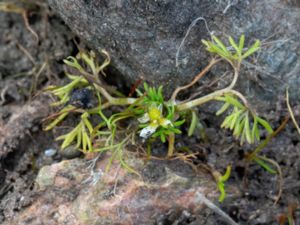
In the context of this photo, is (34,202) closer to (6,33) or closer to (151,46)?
(151,46)

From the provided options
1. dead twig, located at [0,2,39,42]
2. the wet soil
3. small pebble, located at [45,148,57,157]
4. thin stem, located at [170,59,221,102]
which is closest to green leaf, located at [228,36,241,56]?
thin stem, located at [170,59,221,102]

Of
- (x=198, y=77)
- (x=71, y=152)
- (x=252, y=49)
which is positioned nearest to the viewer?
(x=252, y=49)

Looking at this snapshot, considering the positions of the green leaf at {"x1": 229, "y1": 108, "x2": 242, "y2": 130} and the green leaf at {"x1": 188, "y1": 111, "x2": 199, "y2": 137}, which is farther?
the green leaf at {"x1": 188, "y1": 111, "x2": 199, "y2": 137}

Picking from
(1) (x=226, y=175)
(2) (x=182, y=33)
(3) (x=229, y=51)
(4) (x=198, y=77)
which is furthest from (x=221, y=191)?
(2) (x=182, y=33)

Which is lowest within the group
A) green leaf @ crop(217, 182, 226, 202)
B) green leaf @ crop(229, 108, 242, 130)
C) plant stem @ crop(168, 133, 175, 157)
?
green leaf @ crop(217, 182, 226, 202)

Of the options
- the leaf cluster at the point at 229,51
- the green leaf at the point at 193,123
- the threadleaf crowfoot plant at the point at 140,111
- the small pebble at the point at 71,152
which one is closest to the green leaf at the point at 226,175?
the threadleaf crowfoot plant at the point at 140,111

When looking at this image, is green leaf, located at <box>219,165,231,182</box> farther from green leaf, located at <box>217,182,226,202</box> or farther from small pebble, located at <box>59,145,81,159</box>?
small pebble, located at <box>59,145,81,159</box>

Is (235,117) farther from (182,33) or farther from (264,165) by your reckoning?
(182,33)
